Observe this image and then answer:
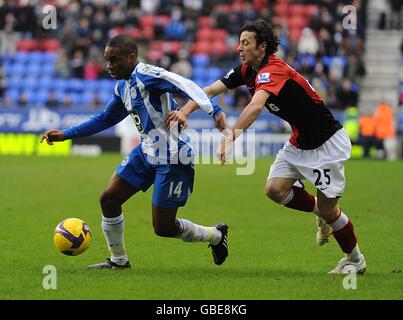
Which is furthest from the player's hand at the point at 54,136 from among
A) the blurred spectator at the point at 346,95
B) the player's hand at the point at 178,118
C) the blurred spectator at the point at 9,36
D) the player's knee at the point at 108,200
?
the blurred spectator at the point at 9,36

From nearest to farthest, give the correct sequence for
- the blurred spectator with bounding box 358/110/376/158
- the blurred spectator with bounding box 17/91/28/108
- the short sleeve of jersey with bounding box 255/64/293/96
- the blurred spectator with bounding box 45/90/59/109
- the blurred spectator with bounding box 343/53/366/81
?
1. the short sleeve of jersey with bounding box 255/64/293/96
2. the blurred spectator with bounding box 358/110/376/158
3. the blurred spectator with bounding box 45/90/59/109
4. the blurred spectator with bounding box 17/91/28/108
5. the blurred spectator with bounding box 343/53/366/81

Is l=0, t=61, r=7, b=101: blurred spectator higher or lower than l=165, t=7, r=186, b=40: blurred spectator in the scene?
lower

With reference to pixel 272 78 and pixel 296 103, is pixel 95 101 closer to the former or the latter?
pixel 296 103

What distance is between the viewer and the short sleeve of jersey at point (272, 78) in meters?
7.87

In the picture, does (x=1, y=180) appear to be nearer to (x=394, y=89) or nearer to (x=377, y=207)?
(x=377, y=207)

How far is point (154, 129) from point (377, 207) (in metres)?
6.91

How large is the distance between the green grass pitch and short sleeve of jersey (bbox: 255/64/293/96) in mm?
1694

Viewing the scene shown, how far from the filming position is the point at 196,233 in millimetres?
8703

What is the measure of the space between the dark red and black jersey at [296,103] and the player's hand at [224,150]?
771 mm

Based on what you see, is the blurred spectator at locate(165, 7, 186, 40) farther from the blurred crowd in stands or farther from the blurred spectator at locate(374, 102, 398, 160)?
the blurred spectator at locate(374, 102, 398, 160)

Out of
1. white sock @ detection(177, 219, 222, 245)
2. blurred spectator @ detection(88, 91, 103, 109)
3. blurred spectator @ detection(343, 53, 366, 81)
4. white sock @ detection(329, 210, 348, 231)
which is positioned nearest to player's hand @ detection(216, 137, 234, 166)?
white sock @ detection(177, 219, 222, 245)

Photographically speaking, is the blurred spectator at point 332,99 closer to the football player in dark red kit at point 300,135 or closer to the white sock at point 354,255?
the football player in dark red kit at point 300,135

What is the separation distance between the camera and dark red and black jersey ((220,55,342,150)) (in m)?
7.96
